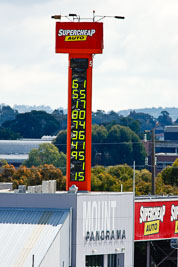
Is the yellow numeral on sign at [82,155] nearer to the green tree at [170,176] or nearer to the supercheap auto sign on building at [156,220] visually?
the supercheap auto sign on building at [156,220]

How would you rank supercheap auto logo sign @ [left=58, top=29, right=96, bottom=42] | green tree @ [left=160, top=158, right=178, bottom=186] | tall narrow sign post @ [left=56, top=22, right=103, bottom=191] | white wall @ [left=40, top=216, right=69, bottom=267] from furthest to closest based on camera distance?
1. green tree @ [left=160, top=158, right=178, bottom=186]
2. supercheap auto logo sign @ [left=58, top=29, right=96, bottom=42]
3. tall narrow sign post @ [left=56, top=22, right=103, bottom=191]
4. white wall @ [left=40, top=216, right=69, bottom=267]

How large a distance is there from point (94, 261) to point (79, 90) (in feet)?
38.3

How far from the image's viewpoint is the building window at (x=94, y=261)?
66500 millimetres

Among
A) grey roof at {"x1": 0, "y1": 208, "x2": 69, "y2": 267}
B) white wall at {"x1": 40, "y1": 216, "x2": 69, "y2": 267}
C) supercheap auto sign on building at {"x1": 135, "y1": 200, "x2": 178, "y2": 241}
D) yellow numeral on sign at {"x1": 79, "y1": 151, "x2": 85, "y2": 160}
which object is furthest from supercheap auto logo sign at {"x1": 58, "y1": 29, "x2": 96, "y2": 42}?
white wall at {"x1": 40, "y1": 216, "x2": 69, "y2": 267}

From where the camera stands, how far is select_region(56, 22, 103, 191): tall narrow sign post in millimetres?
70375

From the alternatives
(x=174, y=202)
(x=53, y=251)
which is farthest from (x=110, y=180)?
(x=53, y=251)

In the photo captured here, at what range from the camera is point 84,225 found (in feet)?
215

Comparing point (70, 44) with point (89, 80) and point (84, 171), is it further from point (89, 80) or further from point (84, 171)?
point (84, 171)

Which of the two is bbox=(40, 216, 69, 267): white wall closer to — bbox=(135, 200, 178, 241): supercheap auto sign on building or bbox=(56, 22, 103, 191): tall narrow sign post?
bbox=(135, 200, 178, 241): supercheap auto sign on building

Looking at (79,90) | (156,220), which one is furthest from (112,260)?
(79,90)

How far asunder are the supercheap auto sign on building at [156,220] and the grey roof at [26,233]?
21.0 feet

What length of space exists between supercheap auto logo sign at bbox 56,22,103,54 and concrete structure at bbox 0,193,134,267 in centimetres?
1039

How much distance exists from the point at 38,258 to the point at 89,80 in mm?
15607

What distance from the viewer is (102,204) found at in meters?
66.4
